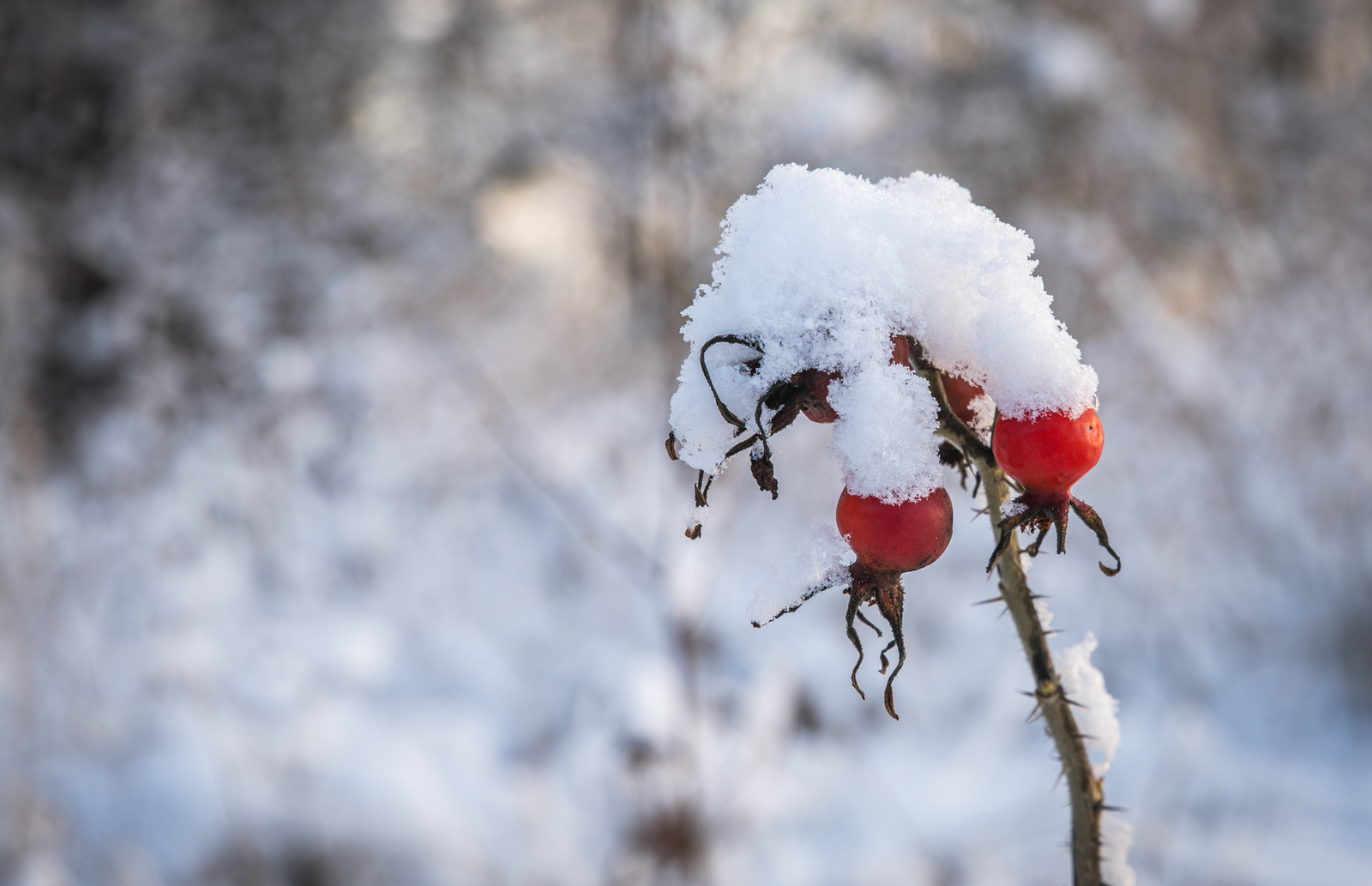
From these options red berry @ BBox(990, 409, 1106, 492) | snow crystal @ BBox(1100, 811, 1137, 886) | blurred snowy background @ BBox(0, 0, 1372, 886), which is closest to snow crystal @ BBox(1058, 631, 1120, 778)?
snow crystal @ BBox(1100, 811, 1137, 886)

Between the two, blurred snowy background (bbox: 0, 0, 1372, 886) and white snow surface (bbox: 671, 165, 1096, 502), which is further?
blurred snowy background (bbox: 0, 0, 1372, 886)

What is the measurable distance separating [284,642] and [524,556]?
125 cm

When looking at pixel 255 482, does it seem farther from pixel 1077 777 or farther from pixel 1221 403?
pixel 1221 403

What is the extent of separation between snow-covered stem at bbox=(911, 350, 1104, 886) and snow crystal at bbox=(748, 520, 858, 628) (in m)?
0.10

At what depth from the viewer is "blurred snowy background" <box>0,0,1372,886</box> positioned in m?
2.30

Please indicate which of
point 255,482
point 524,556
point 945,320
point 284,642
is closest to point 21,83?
point 255,482

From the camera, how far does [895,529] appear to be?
1.55 ft

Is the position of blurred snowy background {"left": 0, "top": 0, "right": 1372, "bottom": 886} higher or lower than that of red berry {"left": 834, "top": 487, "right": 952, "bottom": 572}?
higher

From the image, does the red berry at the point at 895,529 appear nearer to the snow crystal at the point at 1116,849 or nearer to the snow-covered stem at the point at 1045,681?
the snow-covered stem at the point at 1045,681

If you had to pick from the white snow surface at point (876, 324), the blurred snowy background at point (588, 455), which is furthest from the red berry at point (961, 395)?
the blurred snowy background at point (588, 455)

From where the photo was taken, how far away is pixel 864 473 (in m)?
0.46

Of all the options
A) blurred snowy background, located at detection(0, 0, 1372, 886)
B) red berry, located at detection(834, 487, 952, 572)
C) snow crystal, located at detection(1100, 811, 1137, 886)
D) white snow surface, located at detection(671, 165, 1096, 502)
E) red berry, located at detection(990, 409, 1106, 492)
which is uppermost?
blurred snowy background, located at detection(0, 0, 1372, 886)

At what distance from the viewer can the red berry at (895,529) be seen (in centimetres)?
47

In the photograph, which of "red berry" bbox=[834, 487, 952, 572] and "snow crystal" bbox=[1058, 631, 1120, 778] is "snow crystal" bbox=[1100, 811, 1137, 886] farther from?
"red berry" bbox=[834, 487, 952, 572]
